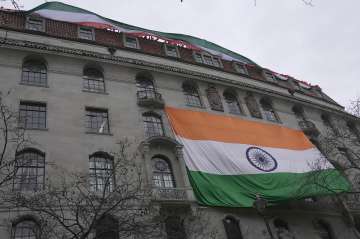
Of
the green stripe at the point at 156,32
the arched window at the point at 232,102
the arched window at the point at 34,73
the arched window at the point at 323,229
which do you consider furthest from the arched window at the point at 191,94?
the arched window at the point at 323,229

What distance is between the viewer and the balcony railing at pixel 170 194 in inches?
842

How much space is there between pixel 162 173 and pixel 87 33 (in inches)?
597

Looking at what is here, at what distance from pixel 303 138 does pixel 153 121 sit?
13.4 metres

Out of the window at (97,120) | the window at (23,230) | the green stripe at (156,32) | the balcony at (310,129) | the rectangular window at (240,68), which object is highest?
the green stripe at (156,32)

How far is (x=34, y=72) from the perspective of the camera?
88.6ft

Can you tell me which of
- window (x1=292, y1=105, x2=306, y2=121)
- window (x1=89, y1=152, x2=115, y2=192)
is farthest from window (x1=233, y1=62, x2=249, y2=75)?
window (x1=89, y1=152, x2=115, y2=192)

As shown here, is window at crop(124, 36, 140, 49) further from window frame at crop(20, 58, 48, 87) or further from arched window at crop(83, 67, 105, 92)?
window frame at crop(20, 58, 48, 87)

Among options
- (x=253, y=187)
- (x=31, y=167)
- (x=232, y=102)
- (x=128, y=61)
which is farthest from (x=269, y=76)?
(x=31, y=167)

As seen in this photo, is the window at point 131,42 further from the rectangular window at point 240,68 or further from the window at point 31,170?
the window at point 31,170

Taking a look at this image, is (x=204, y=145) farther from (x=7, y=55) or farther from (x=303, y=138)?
(x=7, y=55)

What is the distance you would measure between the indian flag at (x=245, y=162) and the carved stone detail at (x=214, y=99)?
1.80 metres

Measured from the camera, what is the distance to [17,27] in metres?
28.9

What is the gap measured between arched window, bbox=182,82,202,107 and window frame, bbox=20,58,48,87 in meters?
11.1

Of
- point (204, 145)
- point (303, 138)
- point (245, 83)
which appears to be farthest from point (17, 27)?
Answer: point (303, 138)
